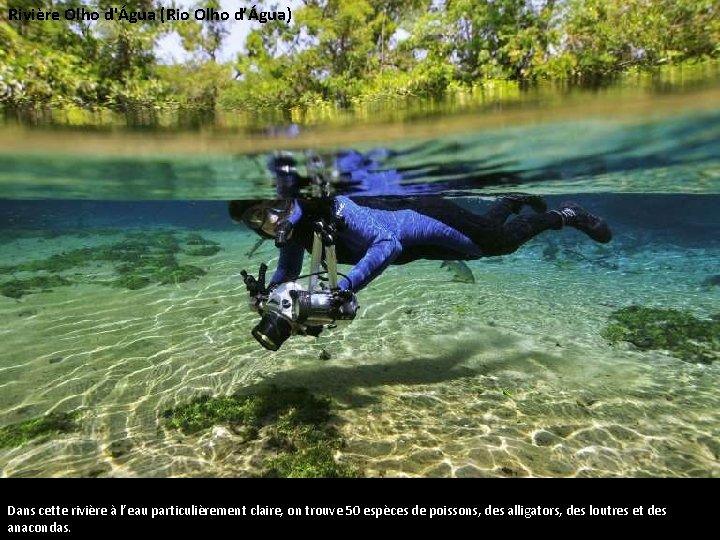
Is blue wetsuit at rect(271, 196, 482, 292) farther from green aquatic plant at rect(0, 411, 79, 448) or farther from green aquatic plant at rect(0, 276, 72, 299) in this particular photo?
green aquatic plant at rect(0, 276, 72, 299)

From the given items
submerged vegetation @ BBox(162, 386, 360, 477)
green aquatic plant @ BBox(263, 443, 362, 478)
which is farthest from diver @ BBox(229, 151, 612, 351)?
green aquatic plant @ BBox(263, 443, 362, 478)

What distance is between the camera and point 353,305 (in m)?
4.10

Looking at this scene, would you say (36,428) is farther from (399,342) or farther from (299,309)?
(399,342)

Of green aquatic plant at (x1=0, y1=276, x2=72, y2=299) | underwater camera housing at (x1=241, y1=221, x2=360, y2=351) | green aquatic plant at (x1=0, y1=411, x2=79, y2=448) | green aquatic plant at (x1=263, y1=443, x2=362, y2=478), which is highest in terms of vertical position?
underwater camera housing at (x1=241, y1=221, x2=360, y2=351)

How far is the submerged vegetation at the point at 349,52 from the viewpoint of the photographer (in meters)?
4.23

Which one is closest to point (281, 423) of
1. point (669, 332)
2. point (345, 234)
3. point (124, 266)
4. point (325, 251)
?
point (325, 251)

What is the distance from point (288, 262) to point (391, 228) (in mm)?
1498

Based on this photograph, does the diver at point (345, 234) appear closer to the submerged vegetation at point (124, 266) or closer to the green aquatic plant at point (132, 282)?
the green aquatic plant at point (132, 282)

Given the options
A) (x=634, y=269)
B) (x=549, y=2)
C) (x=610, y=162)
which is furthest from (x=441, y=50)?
(x=634, y=269)

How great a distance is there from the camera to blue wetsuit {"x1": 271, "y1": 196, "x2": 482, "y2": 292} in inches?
185

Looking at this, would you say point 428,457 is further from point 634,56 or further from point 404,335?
point 634,56

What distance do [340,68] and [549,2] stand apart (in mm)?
2378

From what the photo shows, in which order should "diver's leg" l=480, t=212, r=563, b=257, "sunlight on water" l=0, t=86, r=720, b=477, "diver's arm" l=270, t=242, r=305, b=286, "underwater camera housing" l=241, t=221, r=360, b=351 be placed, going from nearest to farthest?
"underwater camera housing" l=241, t=221, r=360, b=351
"sunlight on water" l=0, t=86, r=720, b=477
"diver's arm" l=270, t=242, r=305, b=286
"diver's leg" l=480, t=212, r=563, b=257

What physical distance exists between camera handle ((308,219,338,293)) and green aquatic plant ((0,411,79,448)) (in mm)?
3656
